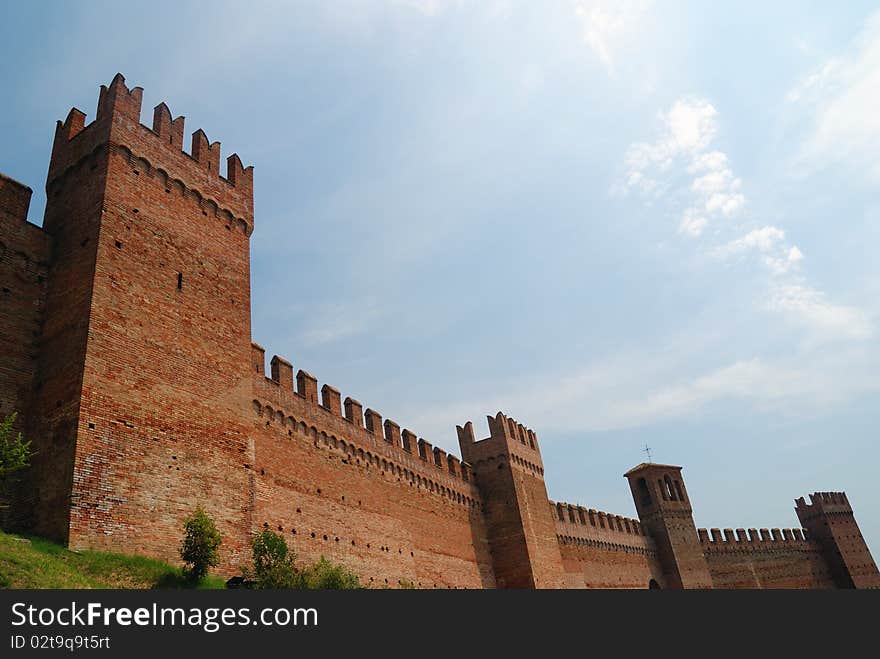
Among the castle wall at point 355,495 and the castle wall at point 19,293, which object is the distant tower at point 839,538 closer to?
the castle wall at point 355,495

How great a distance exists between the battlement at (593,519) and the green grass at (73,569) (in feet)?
77.5

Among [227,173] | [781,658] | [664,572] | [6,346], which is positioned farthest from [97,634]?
[664,572]

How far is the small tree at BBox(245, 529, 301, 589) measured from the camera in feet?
38.8

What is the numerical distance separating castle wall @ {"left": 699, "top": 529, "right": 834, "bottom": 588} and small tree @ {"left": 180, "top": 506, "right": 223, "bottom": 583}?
41.5 meters

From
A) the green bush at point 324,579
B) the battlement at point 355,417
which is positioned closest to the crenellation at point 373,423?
the battlement at point 355,417

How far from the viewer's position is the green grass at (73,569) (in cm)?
855

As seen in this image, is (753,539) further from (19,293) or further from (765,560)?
(19,293)

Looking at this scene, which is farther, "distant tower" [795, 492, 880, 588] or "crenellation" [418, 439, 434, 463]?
"distant tower" [795, 492, 880, 588]

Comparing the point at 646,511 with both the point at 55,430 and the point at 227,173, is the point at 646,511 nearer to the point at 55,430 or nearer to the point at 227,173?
the point at 227,173

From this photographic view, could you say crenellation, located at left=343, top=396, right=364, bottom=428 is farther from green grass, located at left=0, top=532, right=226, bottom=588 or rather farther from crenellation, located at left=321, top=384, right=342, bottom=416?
green grass, located at left=0, top=532, right=226, bottom=588

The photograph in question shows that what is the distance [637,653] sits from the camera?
7.21 meters

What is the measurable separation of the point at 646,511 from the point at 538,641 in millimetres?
40128

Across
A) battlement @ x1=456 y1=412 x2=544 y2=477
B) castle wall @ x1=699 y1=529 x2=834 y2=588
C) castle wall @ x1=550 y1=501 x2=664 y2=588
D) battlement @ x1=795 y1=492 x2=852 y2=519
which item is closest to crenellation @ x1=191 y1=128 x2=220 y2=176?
battlement @ x1=456 y1=412 x2=544 y2=477

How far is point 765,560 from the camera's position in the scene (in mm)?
47750
